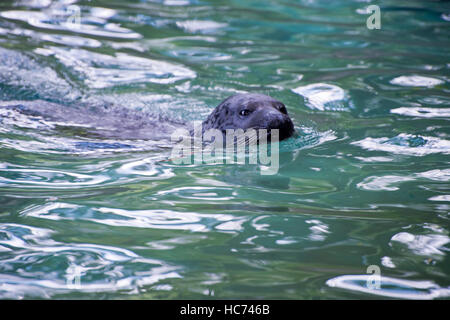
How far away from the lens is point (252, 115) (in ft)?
16.4

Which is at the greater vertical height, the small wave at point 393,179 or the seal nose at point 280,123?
the seal nose at point 280,123

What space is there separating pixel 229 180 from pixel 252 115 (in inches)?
48.1

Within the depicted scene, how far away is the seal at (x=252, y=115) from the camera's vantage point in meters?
4.82

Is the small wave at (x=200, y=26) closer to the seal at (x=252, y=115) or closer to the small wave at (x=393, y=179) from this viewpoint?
the seal at (x=252, y=115)

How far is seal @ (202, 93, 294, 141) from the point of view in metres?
4.82

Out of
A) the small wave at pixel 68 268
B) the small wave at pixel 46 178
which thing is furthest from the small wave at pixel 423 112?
the small wave at pixel 68 268

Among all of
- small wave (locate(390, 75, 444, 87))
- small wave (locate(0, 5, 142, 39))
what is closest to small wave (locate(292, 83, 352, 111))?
small wave (locate(390, 75, 444, 87))

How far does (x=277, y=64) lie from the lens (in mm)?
8289

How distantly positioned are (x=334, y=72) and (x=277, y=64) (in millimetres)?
934

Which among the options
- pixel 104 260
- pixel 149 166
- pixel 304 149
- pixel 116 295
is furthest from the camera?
pixel 304 149

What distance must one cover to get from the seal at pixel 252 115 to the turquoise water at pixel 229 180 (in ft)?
0.76

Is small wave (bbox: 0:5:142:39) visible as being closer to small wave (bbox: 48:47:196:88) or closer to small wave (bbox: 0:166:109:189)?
small wave (bbox: 48:47:196:88)

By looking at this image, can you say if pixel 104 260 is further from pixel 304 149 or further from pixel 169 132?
pixel 169 132
